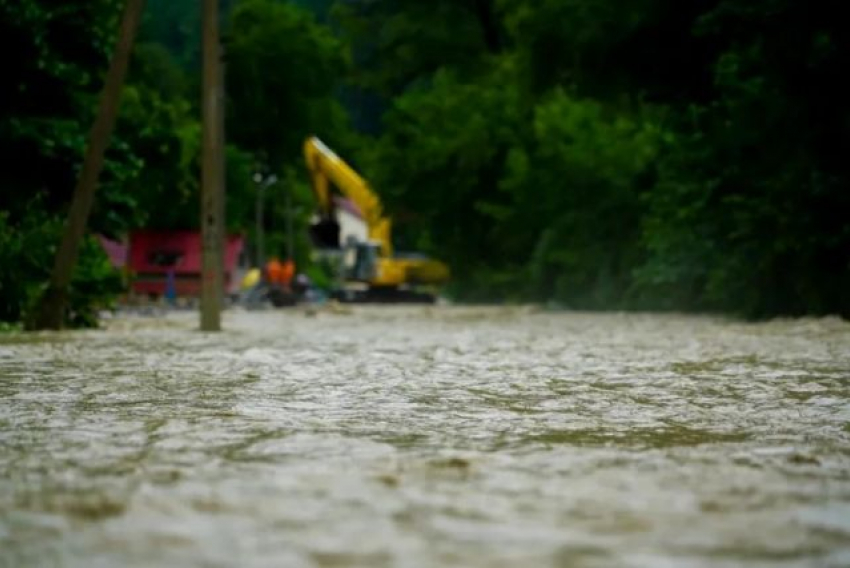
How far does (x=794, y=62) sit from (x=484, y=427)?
2021 centimetres

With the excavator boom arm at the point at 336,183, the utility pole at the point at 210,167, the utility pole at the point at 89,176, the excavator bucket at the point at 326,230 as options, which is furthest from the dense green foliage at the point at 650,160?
the excavator boom arm at the point at 336,183

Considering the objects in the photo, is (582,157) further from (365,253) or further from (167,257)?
(365,253)

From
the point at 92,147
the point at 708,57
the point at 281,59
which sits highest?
the point at 281,59

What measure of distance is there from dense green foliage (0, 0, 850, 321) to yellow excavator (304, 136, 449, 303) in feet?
16.5

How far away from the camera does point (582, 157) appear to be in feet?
160

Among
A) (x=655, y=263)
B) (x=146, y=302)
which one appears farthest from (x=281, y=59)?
(x=655, y=263)

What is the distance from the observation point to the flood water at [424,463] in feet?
19.6

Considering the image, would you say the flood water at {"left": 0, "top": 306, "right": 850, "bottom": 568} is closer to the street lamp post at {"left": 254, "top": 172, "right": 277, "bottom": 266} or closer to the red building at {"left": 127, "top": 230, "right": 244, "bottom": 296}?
the red building at {"left": 127, "top": 230, "right": 244, "bottom": 296}

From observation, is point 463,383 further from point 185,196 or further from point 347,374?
point 185,196

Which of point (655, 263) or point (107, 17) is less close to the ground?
point (107, 17)

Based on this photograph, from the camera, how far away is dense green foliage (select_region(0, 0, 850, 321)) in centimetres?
2927

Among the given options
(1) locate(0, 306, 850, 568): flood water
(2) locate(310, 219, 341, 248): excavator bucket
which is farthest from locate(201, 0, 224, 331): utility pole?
(2) locate(310, 219, 341, 248): excavator bucket

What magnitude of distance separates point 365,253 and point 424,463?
221 feet

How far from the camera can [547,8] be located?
3650cm
